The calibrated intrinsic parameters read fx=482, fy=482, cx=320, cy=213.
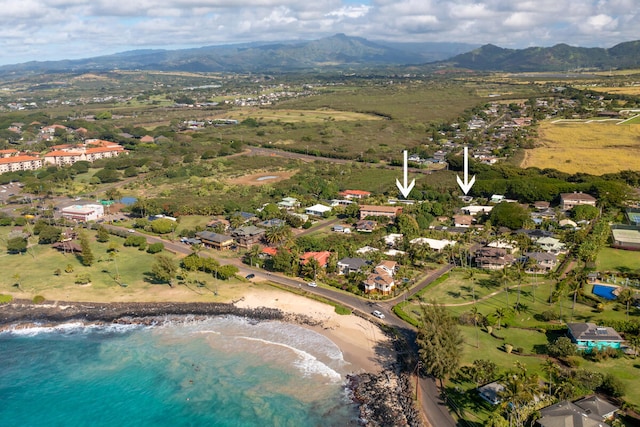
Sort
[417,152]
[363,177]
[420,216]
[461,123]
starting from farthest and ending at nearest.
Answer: [461,123]
[417,152]
[363,177]
[420,216]

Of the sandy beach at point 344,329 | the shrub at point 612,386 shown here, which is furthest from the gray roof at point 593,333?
the sandy beach at point 344,329

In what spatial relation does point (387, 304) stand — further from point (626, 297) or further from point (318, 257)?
point (626, 297)

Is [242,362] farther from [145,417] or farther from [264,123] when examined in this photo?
[264,123]

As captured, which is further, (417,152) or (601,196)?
(417,152)

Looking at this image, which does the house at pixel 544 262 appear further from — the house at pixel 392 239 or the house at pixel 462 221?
the house at pixel 392 239

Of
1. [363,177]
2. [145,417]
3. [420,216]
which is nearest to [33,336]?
[145,417]

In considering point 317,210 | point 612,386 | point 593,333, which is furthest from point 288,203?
point 612,386

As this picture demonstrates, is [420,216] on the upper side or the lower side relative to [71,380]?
upper
